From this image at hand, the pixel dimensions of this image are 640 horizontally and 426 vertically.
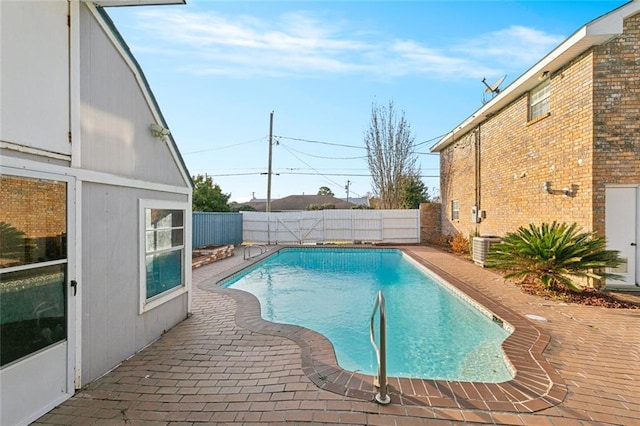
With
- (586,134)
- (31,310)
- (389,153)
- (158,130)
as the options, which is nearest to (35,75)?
(158,130)

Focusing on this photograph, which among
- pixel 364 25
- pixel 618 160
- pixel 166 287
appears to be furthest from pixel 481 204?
pixel 166 287

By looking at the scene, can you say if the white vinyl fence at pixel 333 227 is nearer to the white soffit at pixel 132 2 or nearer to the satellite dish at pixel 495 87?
the satellite dish at pixel 495 87

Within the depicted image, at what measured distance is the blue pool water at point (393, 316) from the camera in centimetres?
440

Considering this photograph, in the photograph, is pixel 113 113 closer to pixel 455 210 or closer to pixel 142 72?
pixel 142 72

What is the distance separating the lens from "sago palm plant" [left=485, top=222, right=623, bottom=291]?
254 inches

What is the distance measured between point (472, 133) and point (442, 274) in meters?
7.93

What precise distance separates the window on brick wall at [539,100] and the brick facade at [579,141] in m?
0.18

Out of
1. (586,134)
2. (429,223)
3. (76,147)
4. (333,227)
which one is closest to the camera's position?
(76,147)

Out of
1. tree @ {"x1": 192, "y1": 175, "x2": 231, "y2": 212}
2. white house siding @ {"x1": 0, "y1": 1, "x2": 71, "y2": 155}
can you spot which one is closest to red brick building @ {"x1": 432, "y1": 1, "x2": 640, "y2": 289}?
white house siding @ {"x1": 0, "y1": 1, "x2": 71, "y2": 155}

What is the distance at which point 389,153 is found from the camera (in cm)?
2456

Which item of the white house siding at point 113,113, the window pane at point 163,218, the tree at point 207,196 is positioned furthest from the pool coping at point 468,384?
the tree at point 207,196

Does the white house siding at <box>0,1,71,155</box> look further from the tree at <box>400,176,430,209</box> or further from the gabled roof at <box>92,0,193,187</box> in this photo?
the tree at <box>400,176,430,209</box>

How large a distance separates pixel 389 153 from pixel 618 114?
58.4 ft

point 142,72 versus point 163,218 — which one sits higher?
point 142,72
